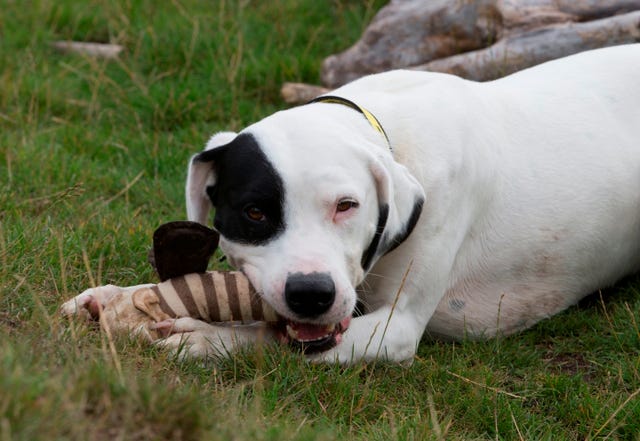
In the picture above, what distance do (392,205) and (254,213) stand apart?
1.62 feet

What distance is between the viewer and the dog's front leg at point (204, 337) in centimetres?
353

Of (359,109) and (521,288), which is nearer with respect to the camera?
(359,109)

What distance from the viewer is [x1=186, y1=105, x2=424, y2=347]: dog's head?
3338mm

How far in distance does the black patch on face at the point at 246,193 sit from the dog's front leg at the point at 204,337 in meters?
0.34

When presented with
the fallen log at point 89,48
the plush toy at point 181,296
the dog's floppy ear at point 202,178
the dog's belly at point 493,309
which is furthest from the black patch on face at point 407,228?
the fallen log at point 89,48

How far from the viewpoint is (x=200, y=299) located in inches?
145

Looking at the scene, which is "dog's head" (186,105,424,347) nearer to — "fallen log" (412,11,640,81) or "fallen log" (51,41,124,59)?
"fallen log" (412,11,640,81)

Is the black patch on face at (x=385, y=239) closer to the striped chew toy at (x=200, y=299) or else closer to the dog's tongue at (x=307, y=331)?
the dog's tongue at (x=307, y=331)

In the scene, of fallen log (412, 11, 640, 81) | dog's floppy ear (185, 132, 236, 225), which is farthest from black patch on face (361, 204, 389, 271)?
fallen log (412, 11, 640, 81)

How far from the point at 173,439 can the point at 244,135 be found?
4.82 ft

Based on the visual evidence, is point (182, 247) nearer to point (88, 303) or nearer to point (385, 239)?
point (88, 303)

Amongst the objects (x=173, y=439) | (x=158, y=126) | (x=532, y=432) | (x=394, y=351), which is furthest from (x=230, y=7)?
(x=173, y=439)

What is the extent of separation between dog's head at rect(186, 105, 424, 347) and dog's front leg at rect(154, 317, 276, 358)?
0.60 ft

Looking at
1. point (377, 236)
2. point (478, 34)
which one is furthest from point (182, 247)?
point (478, 34)
